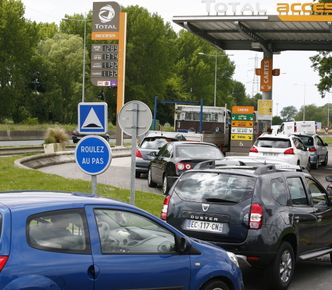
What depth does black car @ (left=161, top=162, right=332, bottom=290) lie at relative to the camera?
25.1 ft

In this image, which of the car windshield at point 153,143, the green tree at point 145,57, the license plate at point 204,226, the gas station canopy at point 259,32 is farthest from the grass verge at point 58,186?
the green tree at point 145,57

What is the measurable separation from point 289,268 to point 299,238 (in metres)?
0.45

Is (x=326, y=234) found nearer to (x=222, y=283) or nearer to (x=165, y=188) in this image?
(x=222, y=283)

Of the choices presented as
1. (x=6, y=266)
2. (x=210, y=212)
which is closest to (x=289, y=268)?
(x=210, y=212)

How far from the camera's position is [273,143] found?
24016 mm

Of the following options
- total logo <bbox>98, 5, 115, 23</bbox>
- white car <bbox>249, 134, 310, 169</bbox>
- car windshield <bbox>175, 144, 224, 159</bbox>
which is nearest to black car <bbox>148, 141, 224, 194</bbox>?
car windshield <bbox>175, 144, 224, 159</bbox>

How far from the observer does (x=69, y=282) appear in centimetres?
464

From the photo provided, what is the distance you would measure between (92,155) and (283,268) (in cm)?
298

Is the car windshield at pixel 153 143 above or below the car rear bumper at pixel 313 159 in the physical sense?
above

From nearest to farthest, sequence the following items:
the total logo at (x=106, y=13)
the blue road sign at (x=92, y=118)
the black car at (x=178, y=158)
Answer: the blue road sign at (x=92, y=118), the black car at (x=178, y=158), the total logo at (x=106, y=13)

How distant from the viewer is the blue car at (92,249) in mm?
4477

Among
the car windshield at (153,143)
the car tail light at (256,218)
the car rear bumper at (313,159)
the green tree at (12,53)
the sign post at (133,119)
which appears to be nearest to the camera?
the car tail light at (256,218)

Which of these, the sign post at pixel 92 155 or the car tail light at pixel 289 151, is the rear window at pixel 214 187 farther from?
the car tail light at pixel 289 151

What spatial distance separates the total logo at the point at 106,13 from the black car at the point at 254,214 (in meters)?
33.4
